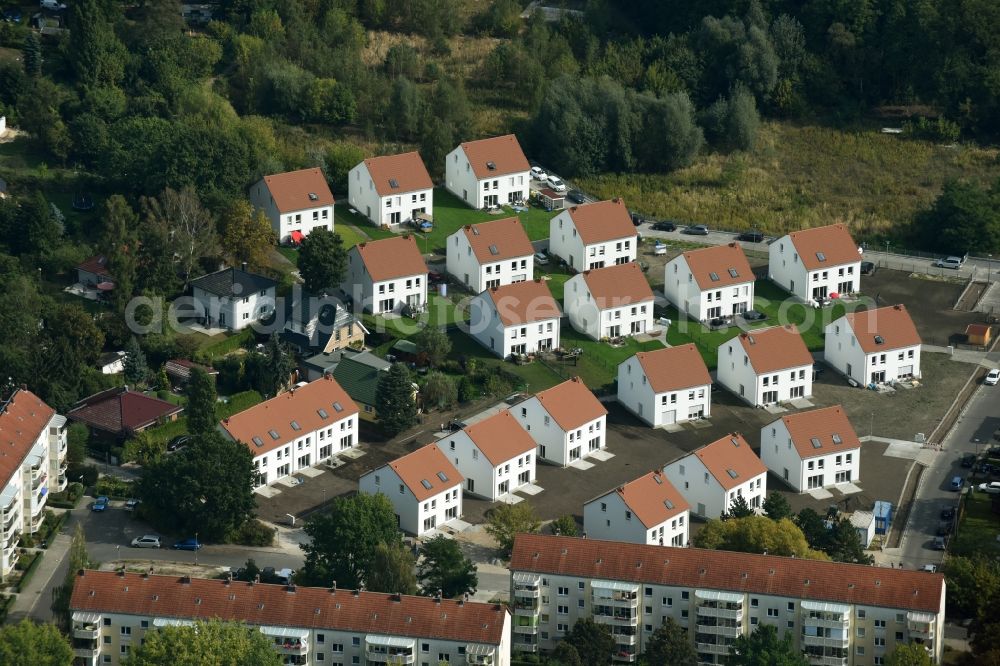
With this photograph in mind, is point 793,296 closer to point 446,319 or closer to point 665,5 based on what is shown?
point 446,319

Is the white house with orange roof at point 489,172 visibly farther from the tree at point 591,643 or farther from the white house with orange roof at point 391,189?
the tree at point 591,643

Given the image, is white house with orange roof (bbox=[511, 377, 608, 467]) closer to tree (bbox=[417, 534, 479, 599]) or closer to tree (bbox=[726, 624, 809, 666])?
tree (bbox=[417, 534, 479, 599])

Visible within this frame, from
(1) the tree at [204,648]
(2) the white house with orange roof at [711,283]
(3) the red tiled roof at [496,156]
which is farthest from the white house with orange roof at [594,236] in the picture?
(1) the tree at [204,648]

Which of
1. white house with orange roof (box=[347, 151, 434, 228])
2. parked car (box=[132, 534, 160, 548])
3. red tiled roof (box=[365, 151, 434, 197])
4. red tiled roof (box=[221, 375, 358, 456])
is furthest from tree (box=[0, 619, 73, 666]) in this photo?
red tiled roof (box=[365, 151, 434, 197])

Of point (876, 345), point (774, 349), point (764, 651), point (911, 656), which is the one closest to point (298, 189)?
point (774, 349)

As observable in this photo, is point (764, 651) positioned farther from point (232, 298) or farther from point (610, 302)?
point (232, 298)

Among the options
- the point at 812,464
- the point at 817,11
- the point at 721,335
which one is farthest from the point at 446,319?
the point at 817,11

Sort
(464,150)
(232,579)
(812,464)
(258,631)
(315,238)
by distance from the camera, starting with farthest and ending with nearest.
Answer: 1. (464,150)
2. (315,238)
3. (812,464)
4. (232,579)
5. (258,631)
